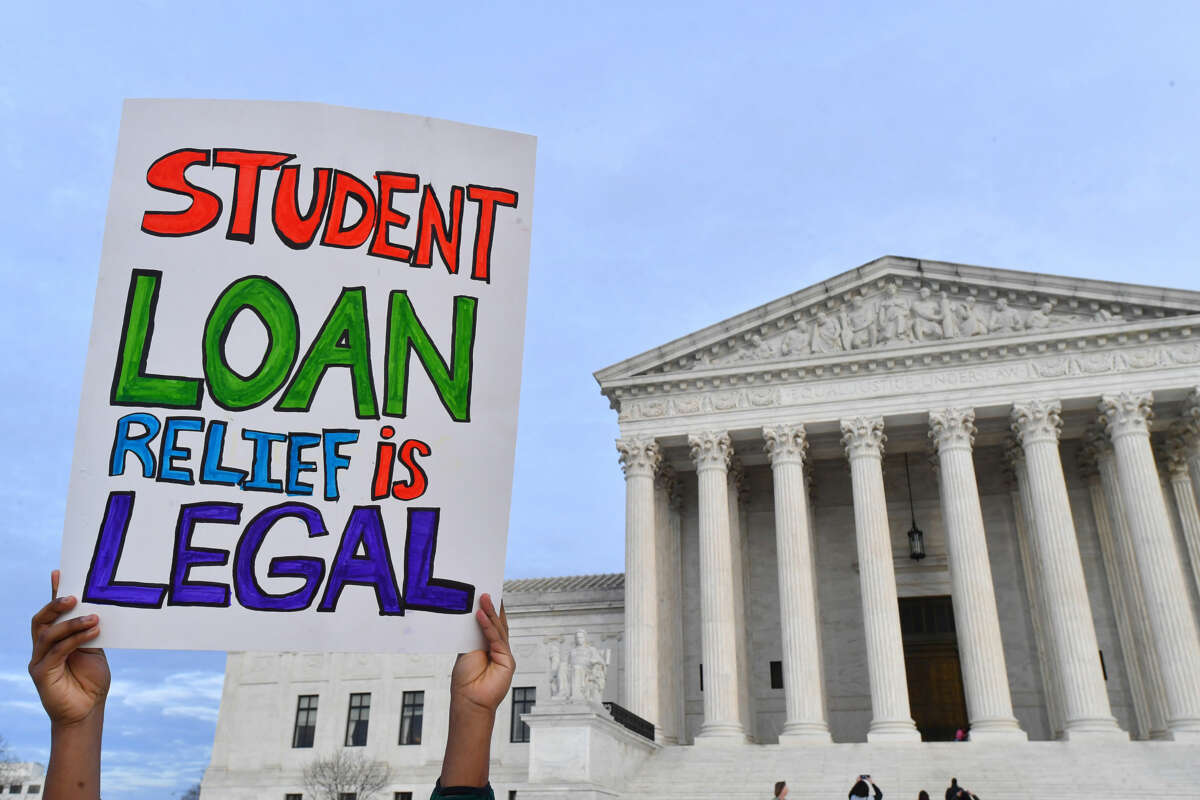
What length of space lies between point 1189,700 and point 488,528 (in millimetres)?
29241

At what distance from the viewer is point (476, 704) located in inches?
129

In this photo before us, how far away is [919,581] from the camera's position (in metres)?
34.7

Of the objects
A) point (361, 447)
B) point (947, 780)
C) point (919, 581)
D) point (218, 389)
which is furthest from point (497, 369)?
point (919, 581)

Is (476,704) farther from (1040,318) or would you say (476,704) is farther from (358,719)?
(358,719)

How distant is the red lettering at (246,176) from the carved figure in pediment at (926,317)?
3041 cm

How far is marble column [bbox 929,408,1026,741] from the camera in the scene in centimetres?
2725

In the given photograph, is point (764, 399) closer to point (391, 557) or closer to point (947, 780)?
point (947, 780)

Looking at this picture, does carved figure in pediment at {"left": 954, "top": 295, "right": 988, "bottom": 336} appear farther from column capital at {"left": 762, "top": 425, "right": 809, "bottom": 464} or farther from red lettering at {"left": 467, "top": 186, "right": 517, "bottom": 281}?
red lettering at {"left": 467, "top": 186, "right": 517, "bottom": 281}

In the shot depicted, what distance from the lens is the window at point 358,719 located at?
38.6 m

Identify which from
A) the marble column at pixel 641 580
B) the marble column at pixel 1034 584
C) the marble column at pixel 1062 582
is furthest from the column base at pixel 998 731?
the marble column at pixel 641 580

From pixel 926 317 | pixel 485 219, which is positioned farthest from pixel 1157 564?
pixel 485 219

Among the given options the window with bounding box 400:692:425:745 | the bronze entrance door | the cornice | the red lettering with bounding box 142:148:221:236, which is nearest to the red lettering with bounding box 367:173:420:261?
the red lettering with bounding box 142:148:221:236

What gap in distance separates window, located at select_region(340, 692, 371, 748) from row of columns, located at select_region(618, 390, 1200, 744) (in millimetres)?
13746

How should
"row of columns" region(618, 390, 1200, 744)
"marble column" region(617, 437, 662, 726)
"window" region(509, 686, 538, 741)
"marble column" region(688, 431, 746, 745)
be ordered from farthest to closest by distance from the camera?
"window" region(509, 686, 538, 741) < "marble column" region(617, 437, 662, 726) < "marble column" region(688, 431, 746, 745) < "row of columns" region(618, 390, 1200, 744)
